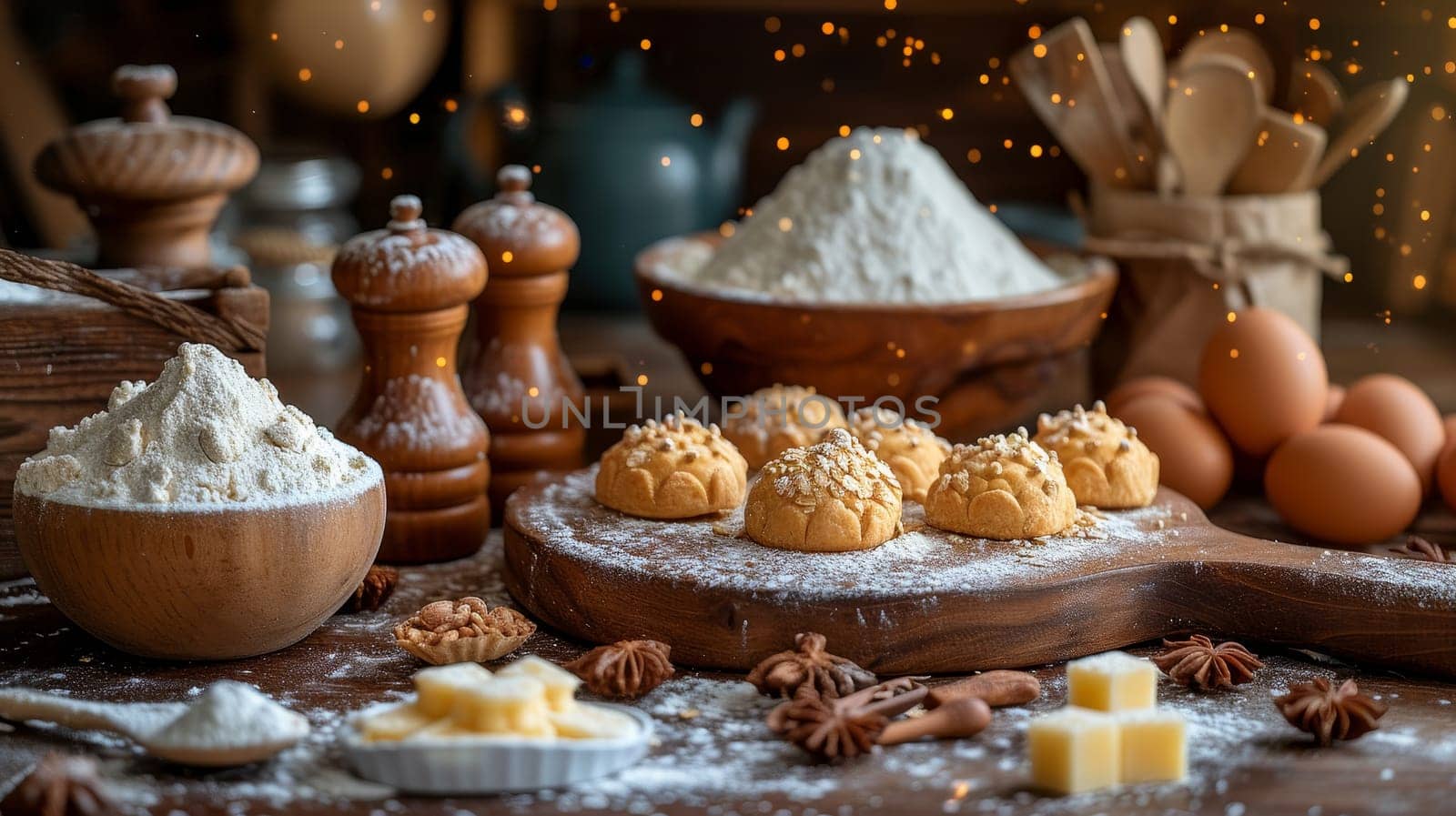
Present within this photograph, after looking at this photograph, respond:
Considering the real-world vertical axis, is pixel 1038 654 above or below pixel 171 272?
below

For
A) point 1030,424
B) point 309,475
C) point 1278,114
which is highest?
point 1278,114

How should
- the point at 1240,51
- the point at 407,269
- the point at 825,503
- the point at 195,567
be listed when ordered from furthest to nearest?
the point at 1240,51, the point at 407,269, the point at 825,503, the point at 195,567

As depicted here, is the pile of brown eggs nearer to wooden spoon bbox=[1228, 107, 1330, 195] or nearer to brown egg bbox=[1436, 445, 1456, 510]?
brown egg bbox=[1436, 445, 1456, 510]

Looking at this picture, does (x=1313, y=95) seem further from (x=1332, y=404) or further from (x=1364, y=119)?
(x=1332, y=404)

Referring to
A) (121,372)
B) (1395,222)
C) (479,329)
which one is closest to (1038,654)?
(479,329)

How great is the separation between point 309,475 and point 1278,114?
1014mm

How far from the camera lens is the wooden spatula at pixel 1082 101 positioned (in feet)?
4.84

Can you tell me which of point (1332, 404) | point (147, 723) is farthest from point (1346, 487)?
point (147, 723)

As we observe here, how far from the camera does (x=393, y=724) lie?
787mm

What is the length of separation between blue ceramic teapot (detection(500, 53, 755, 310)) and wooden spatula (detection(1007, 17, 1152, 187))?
71 centimetres

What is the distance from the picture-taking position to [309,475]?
933 millimetres

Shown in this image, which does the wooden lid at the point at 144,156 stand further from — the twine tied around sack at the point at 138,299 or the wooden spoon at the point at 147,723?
the wooden spoon at the point at 147,723

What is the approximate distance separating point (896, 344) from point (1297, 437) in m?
0.35

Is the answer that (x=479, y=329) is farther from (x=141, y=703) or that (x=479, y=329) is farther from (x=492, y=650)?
(x=141, y=703)
